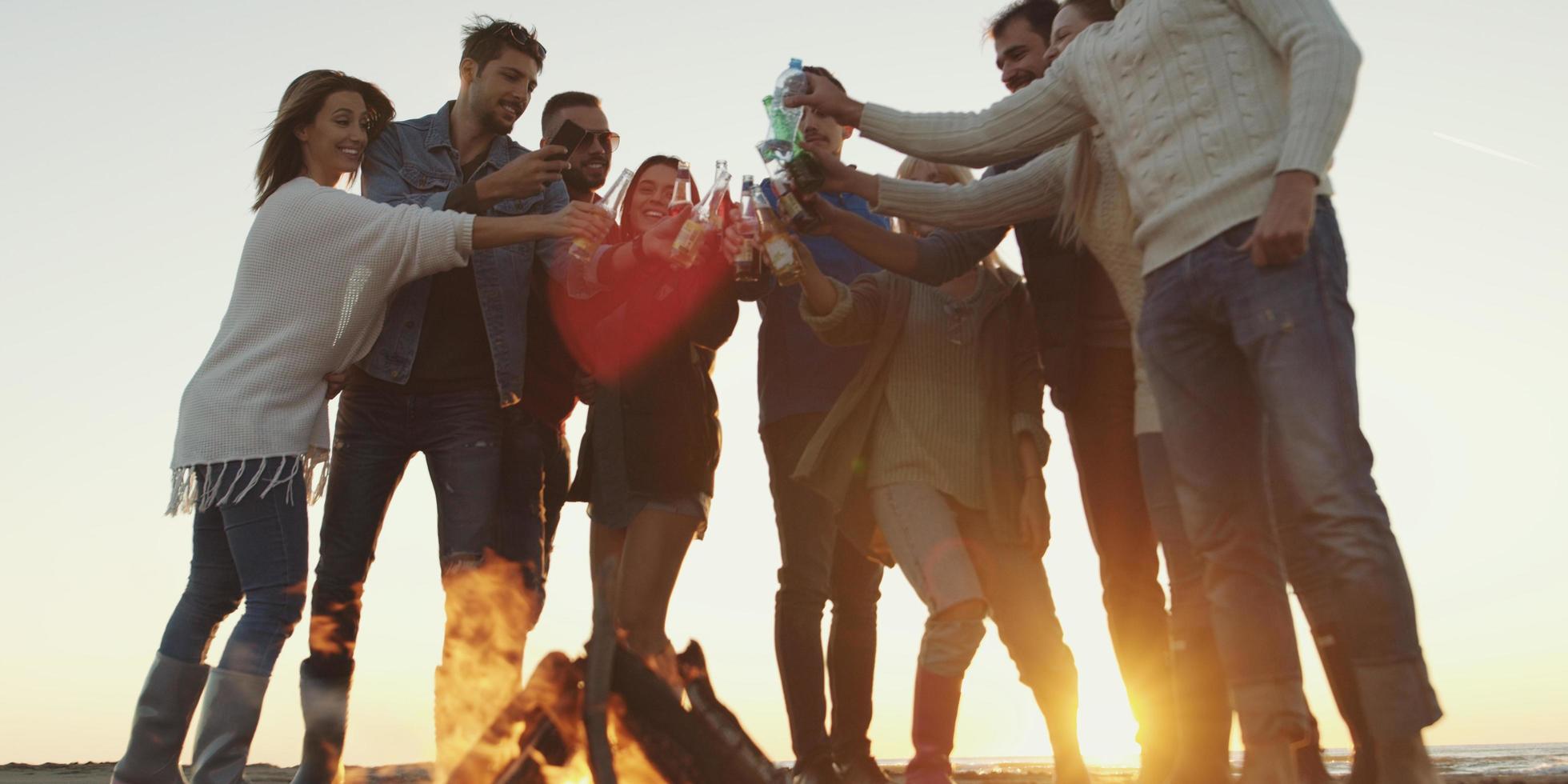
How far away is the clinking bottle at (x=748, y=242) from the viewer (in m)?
4.18

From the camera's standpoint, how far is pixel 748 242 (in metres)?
4.18

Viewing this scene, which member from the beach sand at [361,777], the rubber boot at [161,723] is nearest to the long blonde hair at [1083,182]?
the beach sand at [361,777]

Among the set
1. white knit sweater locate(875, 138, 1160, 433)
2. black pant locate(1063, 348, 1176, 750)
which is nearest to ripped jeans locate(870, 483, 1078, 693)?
black pant locate(1063, 348, 1176, 750)

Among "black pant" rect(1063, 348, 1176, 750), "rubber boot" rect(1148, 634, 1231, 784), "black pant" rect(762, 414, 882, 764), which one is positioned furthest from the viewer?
"black pant" rect(762, 414, 882, 764)

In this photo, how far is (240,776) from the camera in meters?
3.39

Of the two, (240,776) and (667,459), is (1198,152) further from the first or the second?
(240,776)

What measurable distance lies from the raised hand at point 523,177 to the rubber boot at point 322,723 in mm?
1565

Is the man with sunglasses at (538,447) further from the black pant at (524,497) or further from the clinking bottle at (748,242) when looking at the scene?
the clinking bottle at (748,242)

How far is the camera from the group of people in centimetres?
272

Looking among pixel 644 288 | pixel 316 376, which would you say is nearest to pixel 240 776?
pixel 316 376

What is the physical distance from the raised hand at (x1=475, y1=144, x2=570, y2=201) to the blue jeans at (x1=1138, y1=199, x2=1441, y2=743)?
6.31ft

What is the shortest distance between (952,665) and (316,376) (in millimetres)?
2051

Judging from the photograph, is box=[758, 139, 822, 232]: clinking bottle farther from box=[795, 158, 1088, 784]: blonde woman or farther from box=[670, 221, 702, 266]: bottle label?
box=[670, 221, 702, 266]: bottle label

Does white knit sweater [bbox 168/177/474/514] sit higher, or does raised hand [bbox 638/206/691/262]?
raised hand [bbox 638/206/691/262]
